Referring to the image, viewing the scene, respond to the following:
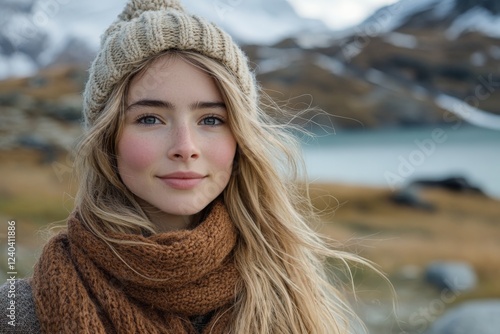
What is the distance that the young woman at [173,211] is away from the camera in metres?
1.31

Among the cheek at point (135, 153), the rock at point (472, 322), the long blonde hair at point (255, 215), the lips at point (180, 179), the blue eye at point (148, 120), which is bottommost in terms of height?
the rock at point (472, 322)

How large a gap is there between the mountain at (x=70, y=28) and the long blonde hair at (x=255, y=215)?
363cm

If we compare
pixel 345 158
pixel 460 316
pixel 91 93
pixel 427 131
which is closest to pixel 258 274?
pixel 91 93

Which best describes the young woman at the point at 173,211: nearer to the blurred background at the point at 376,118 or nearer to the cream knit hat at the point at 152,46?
the cream knit hat at the point at 152,46

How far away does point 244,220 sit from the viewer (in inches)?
59.9

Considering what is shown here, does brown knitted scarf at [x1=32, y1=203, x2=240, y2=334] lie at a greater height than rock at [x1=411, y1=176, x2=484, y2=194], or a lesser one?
greater

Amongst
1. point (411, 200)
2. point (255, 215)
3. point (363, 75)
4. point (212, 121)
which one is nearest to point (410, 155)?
point (411, 200)

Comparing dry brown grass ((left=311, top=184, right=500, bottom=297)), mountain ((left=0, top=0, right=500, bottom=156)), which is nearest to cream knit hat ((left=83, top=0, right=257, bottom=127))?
mountain ((left=0, top=0, right=500, bottom=156))

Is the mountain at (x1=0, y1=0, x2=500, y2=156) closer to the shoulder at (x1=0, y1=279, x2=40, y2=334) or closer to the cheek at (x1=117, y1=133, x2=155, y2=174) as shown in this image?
the cheek at (x1=117, y1=133, x2=155, y2=174)

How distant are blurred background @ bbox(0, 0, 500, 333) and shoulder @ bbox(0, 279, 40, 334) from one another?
13.0 feet

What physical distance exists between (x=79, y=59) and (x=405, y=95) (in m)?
3.04

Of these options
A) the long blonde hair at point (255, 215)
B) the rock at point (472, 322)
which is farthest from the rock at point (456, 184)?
the long blonde hair at point (255, 215)

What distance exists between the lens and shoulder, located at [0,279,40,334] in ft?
4.23

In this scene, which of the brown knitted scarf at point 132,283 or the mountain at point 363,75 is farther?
the mountain at point 363,75
